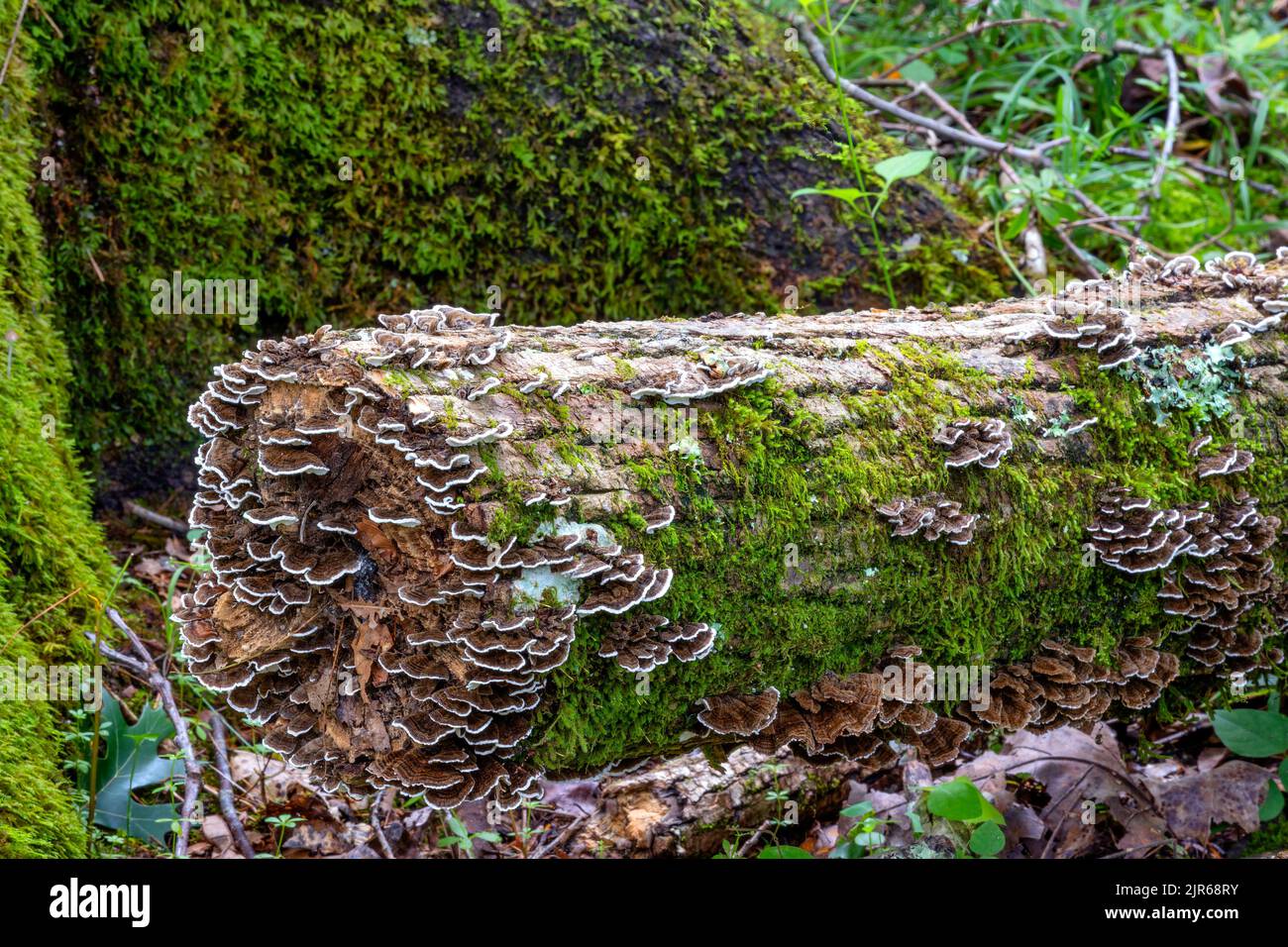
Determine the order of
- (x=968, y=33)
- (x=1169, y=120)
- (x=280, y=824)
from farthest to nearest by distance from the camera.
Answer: (x=968, y=33) → (x=1169, y=120) → (x=280, y=824)

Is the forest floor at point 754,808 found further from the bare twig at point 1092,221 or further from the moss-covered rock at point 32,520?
the bare twig at point 1092,221

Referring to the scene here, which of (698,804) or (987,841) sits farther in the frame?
(698,804)

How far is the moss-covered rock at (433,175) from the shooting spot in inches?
213

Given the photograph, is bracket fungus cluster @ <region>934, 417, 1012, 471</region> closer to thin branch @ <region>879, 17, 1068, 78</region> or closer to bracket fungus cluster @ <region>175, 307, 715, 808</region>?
bracket fungus cluster @ <region>175, 307, 715, 808</region>

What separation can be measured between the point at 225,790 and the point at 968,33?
7.40 m

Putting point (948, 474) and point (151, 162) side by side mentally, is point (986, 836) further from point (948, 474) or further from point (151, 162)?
point (151, 162)

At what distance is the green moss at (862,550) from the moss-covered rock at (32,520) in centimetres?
181

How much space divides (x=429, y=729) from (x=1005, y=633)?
2.14 metres

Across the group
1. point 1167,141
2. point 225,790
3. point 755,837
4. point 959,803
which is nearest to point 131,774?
point 225,790

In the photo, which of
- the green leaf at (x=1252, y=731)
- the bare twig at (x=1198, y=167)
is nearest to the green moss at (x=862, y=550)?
the green leaf at (x=1252, y=731)

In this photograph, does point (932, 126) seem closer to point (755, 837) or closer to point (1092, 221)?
point (1092, 221)

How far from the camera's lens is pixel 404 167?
5.80 m

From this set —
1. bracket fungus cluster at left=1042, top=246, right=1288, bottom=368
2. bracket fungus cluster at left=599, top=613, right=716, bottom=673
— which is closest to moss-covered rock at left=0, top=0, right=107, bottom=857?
bracket fungus cluster at left=599, top=613, right=716, bottom=673

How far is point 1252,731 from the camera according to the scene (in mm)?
3754
